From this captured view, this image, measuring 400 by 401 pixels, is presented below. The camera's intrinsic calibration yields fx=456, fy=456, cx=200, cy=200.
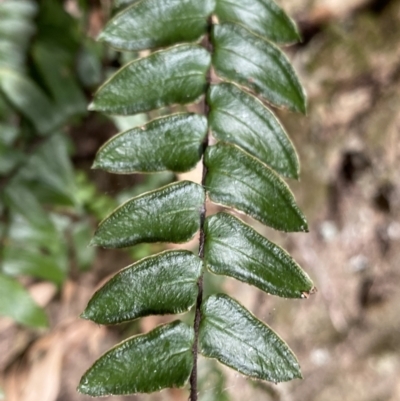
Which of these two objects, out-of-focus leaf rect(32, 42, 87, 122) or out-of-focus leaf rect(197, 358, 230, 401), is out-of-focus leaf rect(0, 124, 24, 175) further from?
out-of-focus leaf rect(197, 358, 230, 401)

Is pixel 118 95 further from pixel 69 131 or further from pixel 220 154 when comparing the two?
pixel 69 131

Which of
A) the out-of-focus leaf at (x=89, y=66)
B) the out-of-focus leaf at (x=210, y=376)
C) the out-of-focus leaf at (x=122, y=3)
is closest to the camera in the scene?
the out-of-focus leaf at (x=122, y=3)

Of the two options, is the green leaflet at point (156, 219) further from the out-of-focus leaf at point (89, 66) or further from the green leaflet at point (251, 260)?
the out-of-focus leaf at point (89, 66)

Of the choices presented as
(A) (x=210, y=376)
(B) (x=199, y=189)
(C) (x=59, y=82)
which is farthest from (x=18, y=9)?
(A) (x=210, y=376)

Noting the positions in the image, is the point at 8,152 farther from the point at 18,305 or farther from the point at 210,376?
the point at 210,376

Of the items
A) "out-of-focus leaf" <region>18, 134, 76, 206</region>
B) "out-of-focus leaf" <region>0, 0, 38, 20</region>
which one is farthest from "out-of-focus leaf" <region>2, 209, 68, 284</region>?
"out-of-focus leaf" <region>0, 0, 38, 20</region>

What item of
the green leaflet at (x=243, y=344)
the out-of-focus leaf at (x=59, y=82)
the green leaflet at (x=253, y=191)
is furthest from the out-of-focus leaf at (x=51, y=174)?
the green leaflet at (x=243, y=344)
